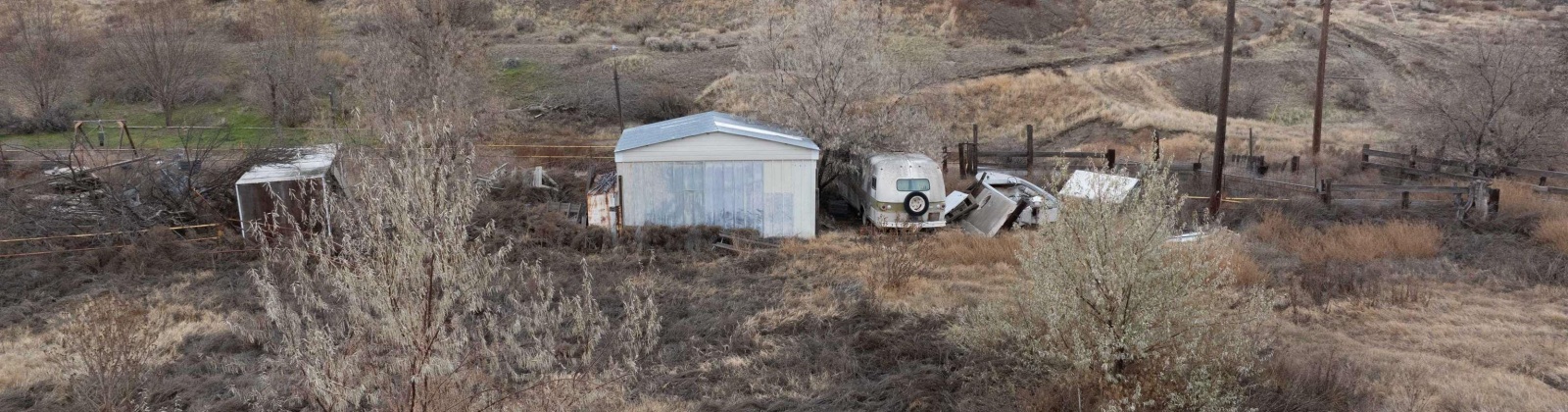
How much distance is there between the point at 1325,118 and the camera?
3422 centimetres

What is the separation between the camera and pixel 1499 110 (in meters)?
19.4

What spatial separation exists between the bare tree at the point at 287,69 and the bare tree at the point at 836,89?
58.6 ft

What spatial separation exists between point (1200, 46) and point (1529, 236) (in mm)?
32969

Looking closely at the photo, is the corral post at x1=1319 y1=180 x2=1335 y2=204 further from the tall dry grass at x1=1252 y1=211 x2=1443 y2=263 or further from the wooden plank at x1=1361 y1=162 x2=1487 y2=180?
the wooden plank at x1=1361 y1=162 x2=1487 y2=180

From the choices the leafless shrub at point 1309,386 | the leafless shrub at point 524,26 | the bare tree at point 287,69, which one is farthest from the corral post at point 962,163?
the leafless shrub at point 524,26

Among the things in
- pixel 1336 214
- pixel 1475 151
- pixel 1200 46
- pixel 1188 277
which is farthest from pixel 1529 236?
pixel 1200 46

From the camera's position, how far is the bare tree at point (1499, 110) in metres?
19.3

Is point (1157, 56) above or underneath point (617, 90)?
above

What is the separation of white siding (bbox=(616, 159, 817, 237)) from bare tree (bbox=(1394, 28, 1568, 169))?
15.0 metres

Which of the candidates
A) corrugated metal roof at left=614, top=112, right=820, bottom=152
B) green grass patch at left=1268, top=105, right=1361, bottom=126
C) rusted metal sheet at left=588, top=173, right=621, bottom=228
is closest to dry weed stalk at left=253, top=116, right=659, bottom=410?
rusted metal sheet at left=588, top=173, right=621, bottom=228

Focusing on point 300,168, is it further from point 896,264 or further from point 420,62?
point 896,264

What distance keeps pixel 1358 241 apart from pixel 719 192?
10792 millimetres

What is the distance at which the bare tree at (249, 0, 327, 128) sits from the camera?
96.7 feet

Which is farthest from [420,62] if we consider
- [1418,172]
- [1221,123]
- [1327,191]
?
[1418,172]
